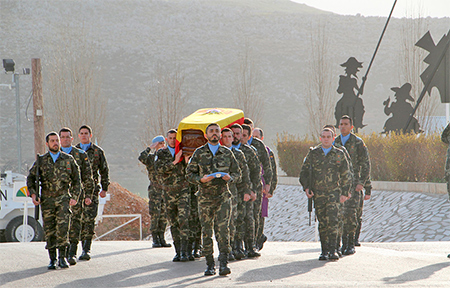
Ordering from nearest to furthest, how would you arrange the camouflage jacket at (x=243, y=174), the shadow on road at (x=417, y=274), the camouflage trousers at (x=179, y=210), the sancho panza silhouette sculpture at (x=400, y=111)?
Answer: 1. the shadow on road at (x=417, y=274)
2. the camouflage jacket at (x=243, y=174)
3. the camouflage trousers at (x=179, y=210)
4. the sancho panza silhouette sculpture at (x=400, y=111)

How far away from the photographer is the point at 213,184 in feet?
26.5

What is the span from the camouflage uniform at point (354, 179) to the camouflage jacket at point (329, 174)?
570 mm

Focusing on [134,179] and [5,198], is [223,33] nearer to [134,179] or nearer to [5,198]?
[134,179]

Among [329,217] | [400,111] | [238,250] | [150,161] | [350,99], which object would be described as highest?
[350,99]

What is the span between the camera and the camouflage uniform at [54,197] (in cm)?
859

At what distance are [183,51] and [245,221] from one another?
284 ft

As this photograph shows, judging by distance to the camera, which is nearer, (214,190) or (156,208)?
(214,190)

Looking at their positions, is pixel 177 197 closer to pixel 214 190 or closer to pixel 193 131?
pixel 193 131

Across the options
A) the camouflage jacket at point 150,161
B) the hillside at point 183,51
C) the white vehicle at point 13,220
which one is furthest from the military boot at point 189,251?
the hillside at point 183,51

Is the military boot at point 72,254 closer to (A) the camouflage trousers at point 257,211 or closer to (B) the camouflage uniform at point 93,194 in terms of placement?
(B) the camouflage uniform at point 93,194

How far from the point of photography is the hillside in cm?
7425

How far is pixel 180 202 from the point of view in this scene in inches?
359

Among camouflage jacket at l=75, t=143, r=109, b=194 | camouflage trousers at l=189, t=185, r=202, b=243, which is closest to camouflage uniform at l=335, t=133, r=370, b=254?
camouflage trousers at l=189, t=185, r=202, b=243

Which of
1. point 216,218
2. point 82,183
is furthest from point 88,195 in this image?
point 216,218
